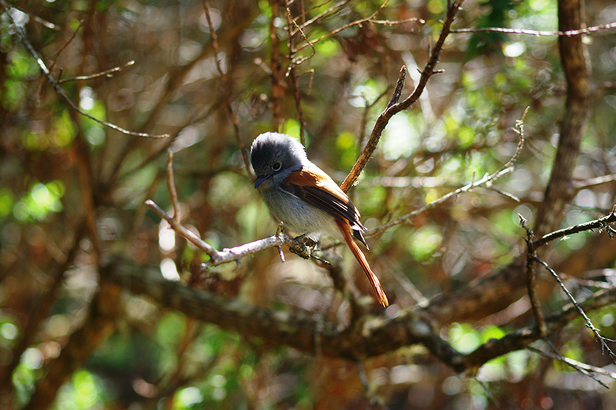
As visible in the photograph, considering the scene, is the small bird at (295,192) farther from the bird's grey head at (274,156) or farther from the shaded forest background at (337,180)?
the shaded forest background at (337,180)

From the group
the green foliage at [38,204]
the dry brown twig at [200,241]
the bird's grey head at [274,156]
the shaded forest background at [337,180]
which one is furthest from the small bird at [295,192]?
the green foliage at [38,204]

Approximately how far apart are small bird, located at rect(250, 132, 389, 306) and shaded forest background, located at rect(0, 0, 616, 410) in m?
0.19

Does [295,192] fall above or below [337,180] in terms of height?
above

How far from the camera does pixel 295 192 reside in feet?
10.2

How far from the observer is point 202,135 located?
233 inches

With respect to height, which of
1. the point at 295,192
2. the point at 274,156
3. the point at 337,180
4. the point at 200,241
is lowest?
the point at 337,180

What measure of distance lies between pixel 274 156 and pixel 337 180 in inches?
62.1

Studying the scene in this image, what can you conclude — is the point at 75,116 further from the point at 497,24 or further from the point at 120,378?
the point at 120,378

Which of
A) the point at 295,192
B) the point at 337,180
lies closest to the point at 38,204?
the point at 295,192

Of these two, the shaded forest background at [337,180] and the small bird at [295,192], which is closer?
the small bird at [295,192]

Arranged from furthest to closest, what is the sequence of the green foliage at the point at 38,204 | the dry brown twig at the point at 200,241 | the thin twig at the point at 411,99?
1. the green foliage at the point at 38,204
2. the thin twig at the point at 411,99
3. the dry brown twig at the point at 200,241

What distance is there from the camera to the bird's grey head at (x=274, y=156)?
304 cm

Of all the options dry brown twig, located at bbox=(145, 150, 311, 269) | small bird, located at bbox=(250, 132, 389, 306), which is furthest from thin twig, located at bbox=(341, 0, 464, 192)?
dry brown twig, located at bbox=(145, 150, 311, 269)

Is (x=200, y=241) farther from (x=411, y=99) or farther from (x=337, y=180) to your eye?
(x=337, y=180)
